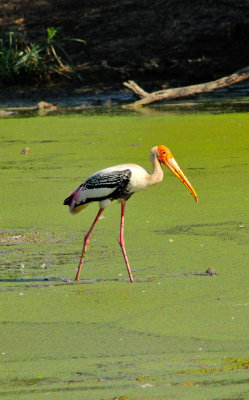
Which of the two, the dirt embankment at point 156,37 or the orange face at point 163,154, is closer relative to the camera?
the orange face at point 163,154

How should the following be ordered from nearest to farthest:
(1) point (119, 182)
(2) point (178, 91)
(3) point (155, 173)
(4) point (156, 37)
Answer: (1) point (119, 182) → (3) point (155, 173) → (2) point (178, 91) → (4) point (156, 37)

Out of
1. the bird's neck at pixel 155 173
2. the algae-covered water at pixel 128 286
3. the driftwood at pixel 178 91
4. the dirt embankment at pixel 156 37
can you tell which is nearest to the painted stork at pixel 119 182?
the bird's neck at pixel 155 173

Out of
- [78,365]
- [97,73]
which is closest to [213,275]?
[78,365]

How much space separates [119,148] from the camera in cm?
877

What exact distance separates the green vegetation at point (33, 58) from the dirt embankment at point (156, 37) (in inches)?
8.8

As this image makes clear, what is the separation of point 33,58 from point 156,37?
1902mm

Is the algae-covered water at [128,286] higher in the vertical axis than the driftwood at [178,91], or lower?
lower

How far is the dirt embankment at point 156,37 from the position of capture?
44.3 ft

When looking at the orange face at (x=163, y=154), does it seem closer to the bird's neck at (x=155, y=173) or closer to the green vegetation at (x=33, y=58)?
the bird's neck at (x=155, y=173)

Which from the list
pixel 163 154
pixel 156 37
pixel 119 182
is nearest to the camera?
pixel 119 182

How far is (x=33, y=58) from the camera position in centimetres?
1345

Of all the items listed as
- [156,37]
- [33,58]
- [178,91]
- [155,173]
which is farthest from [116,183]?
[156,37]

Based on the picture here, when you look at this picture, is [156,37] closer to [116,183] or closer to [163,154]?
[163,154]

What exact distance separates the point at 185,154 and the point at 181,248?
3.21 meters
